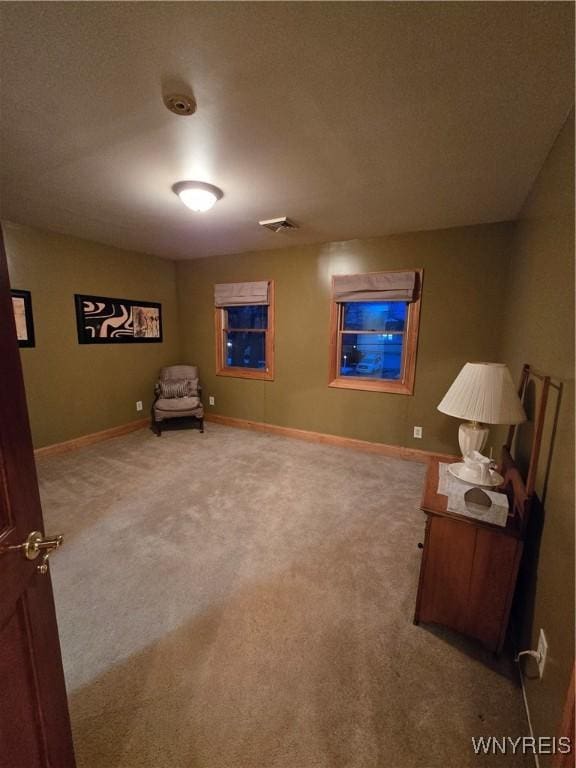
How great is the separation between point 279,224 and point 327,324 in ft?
4.25

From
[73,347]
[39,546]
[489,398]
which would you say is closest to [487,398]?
[489,398]

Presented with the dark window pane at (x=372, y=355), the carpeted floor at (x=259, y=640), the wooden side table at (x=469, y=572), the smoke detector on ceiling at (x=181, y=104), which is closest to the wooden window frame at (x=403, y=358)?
the dark window pane at (x=372, y=355)

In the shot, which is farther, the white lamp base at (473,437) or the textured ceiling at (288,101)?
the white lamp base at (473,437)

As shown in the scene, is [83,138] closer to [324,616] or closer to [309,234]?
[309,234]

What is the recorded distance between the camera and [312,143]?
1.74 m

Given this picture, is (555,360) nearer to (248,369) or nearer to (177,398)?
(248,369)

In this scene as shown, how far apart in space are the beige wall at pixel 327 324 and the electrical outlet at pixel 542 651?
2398 millimetres

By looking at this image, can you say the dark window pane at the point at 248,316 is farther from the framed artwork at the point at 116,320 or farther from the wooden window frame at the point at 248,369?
the framed artwork at the point at 116,320

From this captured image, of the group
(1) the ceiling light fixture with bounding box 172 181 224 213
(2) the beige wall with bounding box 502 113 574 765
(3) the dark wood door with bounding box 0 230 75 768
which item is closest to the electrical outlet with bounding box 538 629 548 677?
(2) the beige wall with bounding box 502 113 574 765

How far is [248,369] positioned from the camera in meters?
4.57

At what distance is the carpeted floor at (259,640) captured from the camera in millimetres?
1104

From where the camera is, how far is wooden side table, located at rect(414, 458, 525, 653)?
4.32ft

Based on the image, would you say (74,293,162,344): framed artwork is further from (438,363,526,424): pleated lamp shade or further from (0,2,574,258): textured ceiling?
(438,363,526,424): pleated lamp shade

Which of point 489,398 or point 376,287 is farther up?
point 376,287
